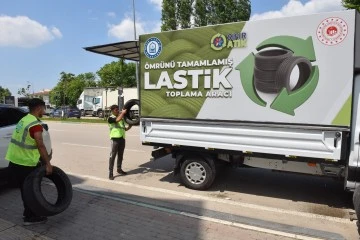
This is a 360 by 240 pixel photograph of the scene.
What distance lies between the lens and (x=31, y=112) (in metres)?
4.70

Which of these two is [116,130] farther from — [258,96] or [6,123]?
[258,96]

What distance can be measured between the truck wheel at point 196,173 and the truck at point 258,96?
0.8 inches

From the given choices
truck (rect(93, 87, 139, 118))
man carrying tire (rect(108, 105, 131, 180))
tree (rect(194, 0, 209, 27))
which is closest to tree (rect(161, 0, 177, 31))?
tree (rect(194, 0, 209, 27))

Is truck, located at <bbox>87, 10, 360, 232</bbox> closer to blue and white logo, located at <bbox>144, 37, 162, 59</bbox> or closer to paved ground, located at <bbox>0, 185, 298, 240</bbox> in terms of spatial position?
blue and white logo, located at <bbox>144, 37, 162, 59</bbox>

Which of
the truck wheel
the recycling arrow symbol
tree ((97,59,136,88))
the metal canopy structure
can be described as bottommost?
the truck wheel

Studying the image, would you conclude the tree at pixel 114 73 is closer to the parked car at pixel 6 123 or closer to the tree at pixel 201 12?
the tree at pixel 201 12

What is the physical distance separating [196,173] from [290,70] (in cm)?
258

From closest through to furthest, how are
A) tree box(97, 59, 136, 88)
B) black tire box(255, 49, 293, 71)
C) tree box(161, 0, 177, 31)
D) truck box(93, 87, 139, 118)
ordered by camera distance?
black tire box(255, 49, 293, 71) < tree box(161, 0, 177, 31) < truck box(93, 87, 139, 118) < tree box(97, 59, 136, 88)

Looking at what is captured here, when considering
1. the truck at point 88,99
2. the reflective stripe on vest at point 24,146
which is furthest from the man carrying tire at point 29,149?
the truck at point 88,99

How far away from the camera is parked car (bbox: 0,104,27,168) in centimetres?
616

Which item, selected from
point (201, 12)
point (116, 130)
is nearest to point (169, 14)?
point (201, 12)

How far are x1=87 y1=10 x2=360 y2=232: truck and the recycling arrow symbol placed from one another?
15mm

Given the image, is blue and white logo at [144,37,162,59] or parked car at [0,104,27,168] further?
blue and white logo at [144,37,162,59]

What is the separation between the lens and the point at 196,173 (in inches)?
257
